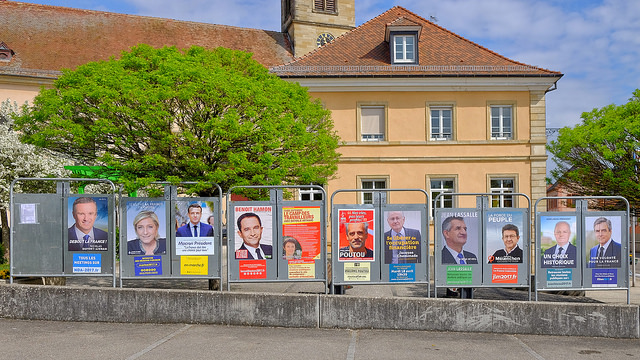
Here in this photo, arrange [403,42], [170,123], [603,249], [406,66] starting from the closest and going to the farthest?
[603,249] < [170,123] < [406,66] < [403,42]

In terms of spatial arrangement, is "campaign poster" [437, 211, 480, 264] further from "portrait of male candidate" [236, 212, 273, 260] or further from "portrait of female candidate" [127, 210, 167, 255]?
"portrait of female candidate" [127, 210, 167, 255]

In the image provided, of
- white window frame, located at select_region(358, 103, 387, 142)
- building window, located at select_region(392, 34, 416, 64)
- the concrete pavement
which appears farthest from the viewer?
building window, located at select_region(392, 34, 416, 64)

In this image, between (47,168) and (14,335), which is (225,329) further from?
(47,168)

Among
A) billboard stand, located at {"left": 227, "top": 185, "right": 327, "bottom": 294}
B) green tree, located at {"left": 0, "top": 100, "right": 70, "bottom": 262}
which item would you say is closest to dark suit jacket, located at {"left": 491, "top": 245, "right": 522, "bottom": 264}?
billboard stand, located at {"left": 227, "top": 185, "right": 327, "bottom": 294}

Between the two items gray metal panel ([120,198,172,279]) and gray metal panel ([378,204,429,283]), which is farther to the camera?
gray metal panel ([120,198,172,279])

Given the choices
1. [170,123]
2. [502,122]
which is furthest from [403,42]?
[170,123]

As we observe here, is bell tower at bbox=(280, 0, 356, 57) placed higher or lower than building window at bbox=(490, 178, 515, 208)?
higher

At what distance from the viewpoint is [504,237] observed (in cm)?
949

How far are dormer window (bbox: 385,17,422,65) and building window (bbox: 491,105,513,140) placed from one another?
162 inches

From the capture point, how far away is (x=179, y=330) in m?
8.38

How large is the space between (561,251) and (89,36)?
32.9 meters

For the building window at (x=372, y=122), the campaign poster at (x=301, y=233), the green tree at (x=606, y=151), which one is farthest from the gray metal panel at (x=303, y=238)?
the green tree at (x=606, y=151)

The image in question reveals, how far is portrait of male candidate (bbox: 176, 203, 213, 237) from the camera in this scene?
9625 mm

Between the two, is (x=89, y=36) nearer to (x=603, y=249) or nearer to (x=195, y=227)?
(x=195, y=227)
